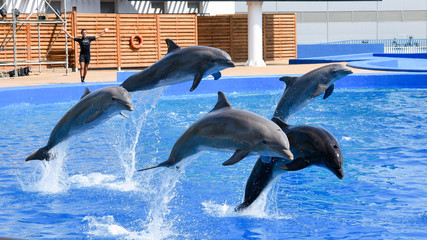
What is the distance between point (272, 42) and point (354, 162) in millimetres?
18393

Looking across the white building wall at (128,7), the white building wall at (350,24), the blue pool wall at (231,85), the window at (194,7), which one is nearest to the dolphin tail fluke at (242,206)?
the blue pool wall at (231,85)

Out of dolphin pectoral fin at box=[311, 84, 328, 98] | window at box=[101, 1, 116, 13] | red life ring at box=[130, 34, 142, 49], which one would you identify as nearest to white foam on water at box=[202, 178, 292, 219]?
dolphin pectoral fin at box=[311, 84, 328, 98]

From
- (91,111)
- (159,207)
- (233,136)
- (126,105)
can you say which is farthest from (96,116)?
(233,136)

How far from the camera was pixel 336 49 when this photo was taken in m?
29.6

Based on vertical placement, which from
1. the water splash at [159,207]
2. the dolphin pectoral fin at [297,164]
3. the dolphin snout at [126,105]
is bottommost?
the water splash at [159,207]

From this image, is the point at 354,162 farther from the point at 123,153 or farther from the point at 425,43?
the point at 425,43

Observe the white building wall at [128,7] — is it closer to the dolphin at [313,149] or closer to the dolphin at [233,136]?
the dolphin at [233,136]

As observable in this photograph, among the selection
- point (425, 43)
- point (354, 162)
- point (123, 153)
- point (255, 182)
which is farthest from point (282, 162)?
point (425, 43)

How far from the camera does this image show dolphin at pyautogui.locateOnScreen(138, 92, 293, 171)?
3557mm

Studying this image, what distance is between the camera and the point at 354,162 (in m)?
7.23

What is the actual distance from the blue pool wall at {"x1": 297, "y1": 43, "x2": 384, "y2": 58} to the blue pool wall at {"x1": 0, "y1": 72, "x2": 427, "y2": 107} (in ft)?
48.3

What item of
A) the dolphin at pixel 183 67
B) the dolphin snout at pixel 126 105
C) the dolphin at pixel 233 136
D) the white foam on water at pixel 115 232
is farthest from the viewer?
the dolphin at pixel 183 67

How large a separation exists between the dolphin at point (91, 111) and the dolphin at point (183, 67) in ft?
1.10

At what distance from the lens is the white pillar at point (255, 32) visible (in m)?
21.3
